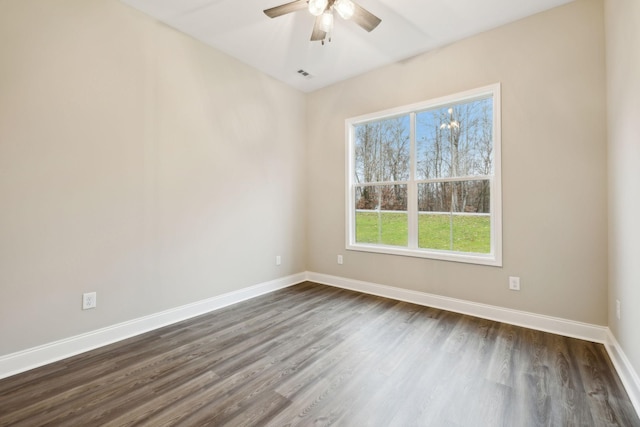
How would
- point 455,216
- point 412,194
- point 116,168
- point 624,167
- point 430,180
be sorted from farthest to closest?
1. point 412,194
2. point 430,180
3. point 455,216
4. point 116,168
5. point 624,167

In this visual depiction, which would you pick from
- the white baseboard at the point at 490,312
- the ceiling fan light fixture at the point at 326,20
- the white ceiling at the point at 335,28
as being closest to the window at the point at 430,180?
the white baseboard at the point at 490,312

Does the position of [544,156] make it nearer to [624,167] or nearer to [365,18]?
[624,167]

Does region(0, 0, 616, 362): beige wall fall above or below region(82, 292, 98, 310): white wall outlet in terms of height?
above

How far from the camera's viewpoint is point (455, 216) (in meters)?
3.20

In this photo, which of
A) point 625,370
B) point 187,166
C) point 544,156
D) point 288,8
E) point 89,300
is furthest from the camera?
point 187,166

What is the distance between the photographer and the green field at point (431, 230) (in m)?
3.05

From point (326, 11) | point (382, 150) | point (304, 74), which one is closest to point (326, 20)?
point (326, 11)

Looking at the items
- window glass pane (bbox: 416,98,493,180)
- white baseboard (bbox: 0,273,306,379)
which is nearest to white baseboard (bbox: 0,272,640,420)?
white baseboard (bbox: 0,273,306,379)

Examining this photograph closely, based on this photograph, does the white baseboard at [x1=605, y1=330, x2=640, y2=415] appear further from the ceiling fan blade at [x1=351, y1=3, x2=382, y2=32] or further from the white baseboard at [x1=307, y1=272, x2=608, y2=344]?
the ceiling fan blade at [x1=351, y1=3, x2=382, y2=32]

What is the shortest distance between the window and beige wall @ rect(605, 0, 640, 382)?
81 cm

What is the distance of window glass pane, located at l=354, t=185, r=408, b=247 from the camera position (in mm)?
3627

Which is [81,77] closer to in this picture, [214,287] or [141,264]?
[141,264]

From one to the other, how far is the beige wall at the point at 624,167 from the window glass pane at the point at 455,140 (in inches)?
36.9

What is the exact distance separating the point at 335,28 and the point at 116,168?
98.1 inches
